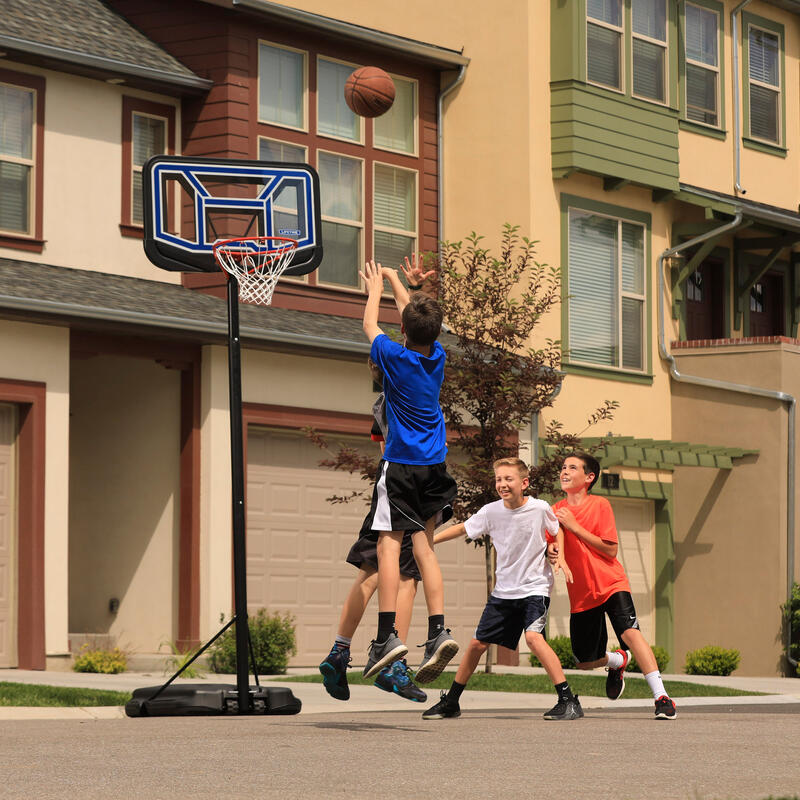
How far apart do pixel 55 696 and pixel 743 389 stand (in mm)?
14272

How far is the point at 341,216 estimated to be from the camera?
23562 mm

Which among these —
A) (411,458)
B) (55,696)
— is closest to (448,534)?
(411,458)

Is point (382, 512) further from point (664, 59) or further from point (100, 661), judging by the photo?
point (664, 59)

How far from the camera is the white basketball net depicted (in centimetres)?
1295

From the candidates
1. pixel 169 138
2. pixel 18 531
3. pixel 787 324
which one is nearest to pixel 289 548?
pixel 18 531

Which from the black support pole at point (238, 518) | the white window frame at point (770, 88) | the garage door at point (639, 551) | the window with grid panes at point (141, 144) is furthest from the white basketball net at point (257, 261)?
the white window frame at point (770, 88)

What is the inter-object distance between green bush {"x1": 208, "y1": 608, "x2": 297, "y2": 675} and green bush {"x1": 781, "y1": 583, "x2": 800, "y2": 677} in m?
8.56

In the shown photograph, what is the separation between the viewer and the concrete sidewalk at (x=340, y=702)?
12.8m

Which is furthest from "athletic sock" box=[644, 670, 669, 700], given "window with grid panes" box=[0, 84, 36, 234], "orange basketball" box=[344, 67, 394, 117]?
"window with grid panes" box=[0, 84, 36, 234]

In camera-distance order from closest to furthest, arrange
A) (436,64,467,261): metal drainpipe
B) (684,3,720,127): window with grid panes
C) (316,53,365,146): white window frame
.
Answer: (316,53,365,146): white window frame, (436,64,467,261): metal drainpipe, (684,3,720,127): window with grid panes

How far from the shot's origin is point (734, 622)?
84.3ft

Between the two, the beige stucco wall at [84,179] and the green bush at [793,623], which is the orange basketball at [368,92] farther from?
the green bush at [793,623]

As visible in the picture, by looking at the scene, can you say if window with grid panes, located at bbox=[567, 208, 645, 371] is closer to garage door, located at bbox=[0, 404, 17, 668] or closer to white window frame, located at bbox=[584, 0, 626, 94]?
white window frame, located at bbox=[584, 0, 626, 94]

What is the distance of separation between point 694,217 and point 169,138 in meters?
8.88
